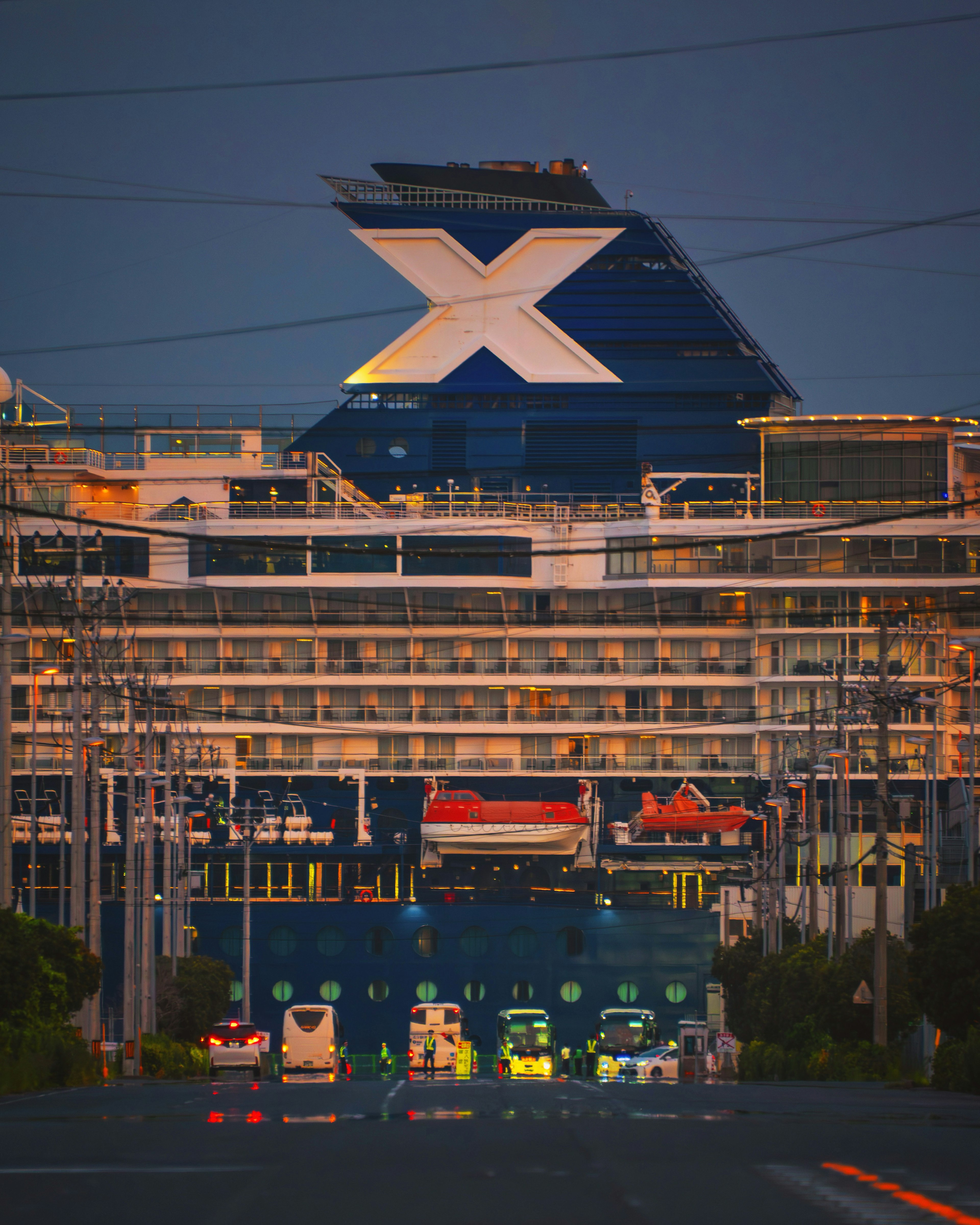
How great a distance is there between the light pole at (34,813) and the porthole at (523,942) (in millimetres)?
18930

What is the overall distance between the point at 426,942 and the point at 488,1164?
5325cm

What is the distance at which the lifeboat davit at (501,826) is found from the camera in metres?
68.1

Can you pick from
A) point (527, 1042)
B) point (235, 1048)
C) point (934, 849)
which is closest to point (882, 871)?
point (934, 849)

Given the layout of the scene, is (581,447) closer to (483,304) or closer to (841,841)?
(483,304)

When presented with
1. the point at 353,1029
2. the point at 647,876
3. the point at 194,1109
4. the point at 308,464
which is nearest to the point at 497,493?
the point at 308,464

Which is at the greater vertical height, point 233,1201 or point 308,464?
point 308,464

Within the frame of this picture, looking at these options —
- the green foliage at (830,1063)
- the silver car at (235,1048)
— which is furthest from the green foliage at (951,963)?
the silver car at (235,1048)

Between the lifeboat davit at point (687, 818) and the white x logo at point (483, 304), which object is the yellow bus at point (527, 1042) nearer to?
the lifeboat davit at point (687, 818)

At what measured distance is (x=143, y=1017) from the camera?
41406mm

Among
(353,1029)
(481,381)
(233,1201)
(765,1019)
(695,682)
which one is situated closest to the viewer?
(233,1201)

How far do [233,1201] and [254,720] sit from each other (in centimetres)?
6814

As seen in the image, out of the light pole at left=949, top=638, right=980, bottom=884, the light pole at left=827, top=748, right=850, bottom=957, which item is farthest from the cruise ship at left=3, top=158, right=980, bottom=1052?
the light pole at left=949, top=638, right=980, bottom=884

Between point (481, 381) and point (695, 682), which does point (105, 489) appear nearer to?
point (481, 381)

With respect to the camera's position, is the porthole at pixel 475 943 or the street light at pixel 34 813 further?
the porthole at pixel 475 943
